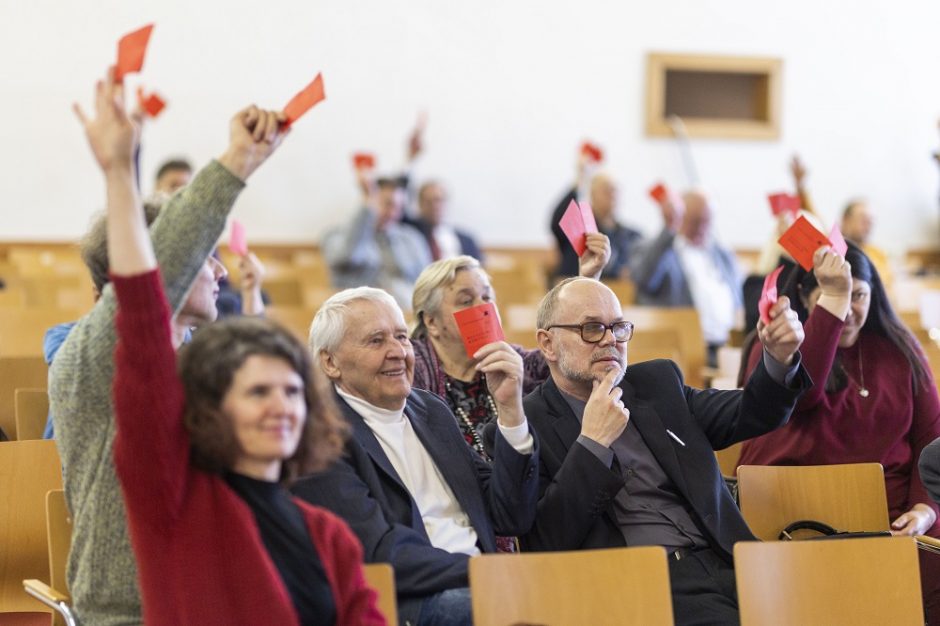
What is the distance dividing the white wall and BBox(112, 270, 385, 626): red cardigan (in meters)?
7.21

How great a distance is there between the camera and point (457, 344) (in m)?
3.48

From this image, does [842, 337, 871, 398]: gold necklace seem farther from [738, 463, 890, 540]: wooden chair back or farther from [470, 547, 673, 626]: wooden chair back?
[470, 547, 673, 626]: wooden chair back

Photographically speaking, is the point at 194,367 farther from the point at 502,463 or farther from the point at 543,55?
the point at 543,55

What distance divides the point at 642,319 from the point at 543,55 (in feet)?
13.1

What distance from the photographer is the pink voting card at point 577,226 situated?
3.37m

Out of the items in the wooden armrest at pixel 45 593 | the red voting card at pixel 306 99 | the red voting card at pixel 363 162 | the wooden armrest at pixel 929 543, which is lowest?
the wooden armrest at pixel 929 543

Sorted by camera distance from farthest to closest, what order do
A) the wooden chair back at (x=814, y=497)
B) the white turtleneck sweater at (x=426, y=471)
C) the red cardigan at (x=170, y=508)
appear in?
1. the wooden chair back at (x=814, y=497)
2. the white turtleneck sweater at (x=426, y=471)
3. the red cardigan at (x=170, y=508)

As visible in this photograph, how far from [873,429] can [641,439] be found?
32.6 inches

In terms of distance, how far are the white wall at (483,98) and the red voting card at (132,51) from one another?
7000 mm

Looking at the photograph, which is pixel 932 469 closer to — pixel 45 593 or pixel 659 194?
pixel 45 593

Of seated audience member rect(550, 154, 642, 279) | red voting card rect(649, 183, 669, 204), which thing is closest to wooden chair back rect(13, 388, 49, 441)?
red voting card rect(649, 183, 669, 204)

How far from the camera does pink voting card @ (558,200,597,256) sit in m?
3.37

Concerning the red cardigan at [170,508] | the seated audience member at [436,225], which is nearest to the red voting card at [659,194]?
the seated audience member at [436,225]

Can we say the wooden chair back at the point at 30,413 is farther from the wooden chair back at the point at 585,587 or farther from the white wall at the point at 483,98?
the white wall at the point at 483,98
